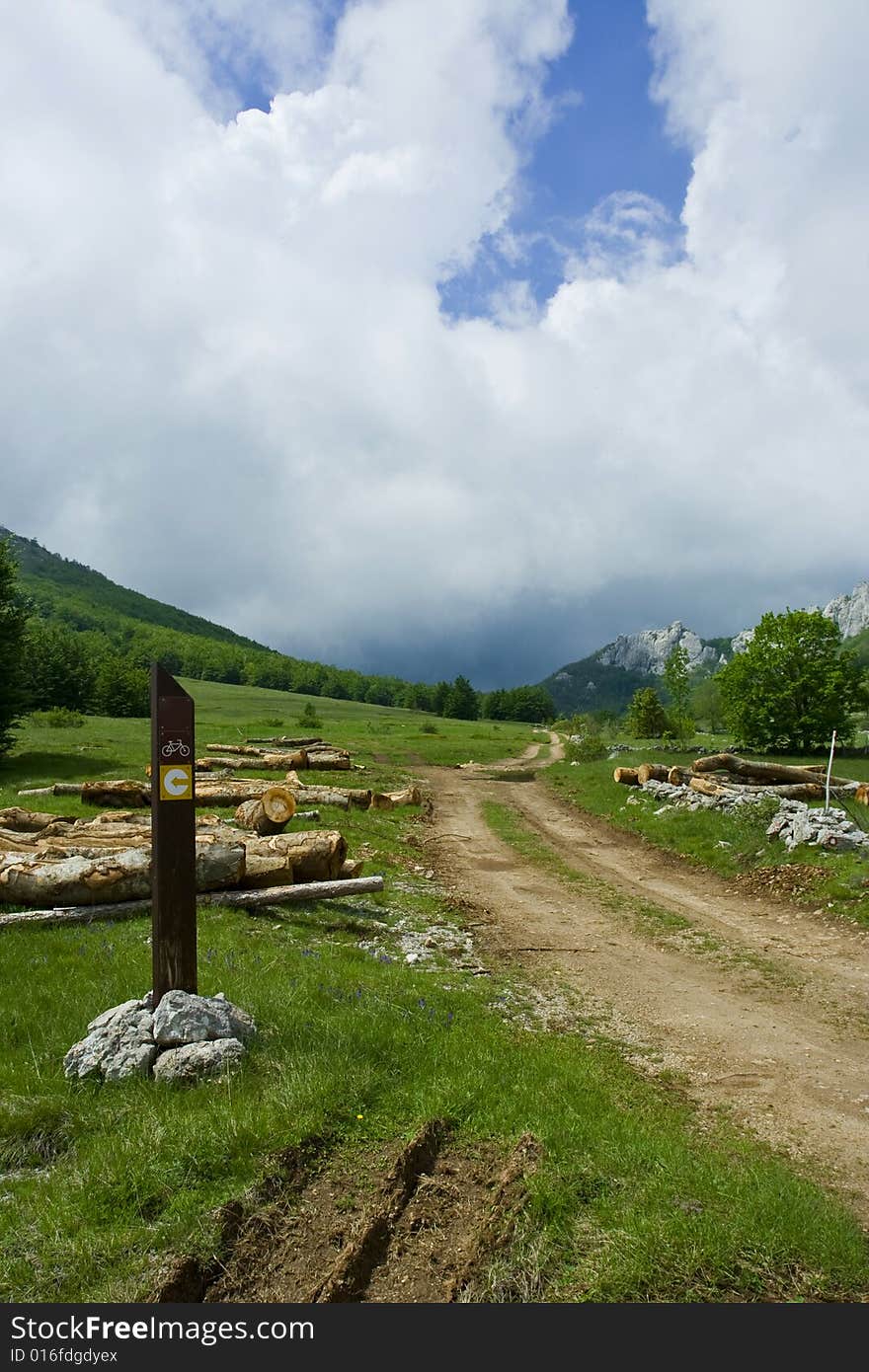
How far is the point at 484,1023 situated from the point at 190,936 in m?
3.40

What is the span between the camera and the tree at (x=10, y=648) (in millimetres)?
32438

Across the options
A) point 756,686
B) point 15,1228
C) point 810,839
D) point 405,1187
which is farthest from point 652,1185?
point 756,686

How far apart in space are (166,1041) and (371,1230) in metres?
2.88

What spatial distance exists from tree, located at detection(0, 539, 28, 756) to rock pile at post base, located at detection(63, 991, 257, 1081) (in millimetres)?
30217

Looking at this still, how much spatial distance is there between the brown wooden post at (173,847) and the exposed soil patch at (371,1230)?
8.91 feet

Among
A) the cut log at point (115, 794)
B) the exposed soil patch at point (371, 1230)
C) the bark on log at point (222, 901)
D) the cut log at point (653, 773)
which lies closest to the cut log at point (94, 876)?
the bark on log at point (222, 901)

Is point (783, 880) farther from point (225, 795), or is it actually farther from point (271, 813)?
point (225, 795)

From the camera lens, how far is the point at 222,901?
40.2ft

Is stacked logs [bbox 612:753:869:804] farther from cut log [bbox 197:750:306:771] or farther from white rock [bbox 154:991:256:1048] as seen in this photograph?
white rock [bbox 154:991:256:1048]

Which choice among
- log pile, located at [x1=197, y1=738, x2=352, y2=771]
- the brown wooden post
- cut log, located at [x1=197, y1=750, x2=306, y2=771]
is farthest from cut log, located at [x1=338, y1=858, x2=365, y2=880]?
cut log, located at [x1=197, y1=750, x2=306, y2=771]

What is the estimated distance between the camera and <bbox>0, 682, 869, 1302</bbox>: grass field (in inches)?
166

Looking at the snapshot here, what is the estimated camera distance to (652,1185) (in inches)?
195

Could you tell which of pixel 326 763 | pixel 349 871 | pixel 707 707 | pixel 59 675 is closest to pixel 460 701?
pixel 707 707

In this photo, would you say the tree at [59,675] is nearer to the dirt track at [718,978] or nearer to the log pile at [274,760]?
the log pile at [274,760]
